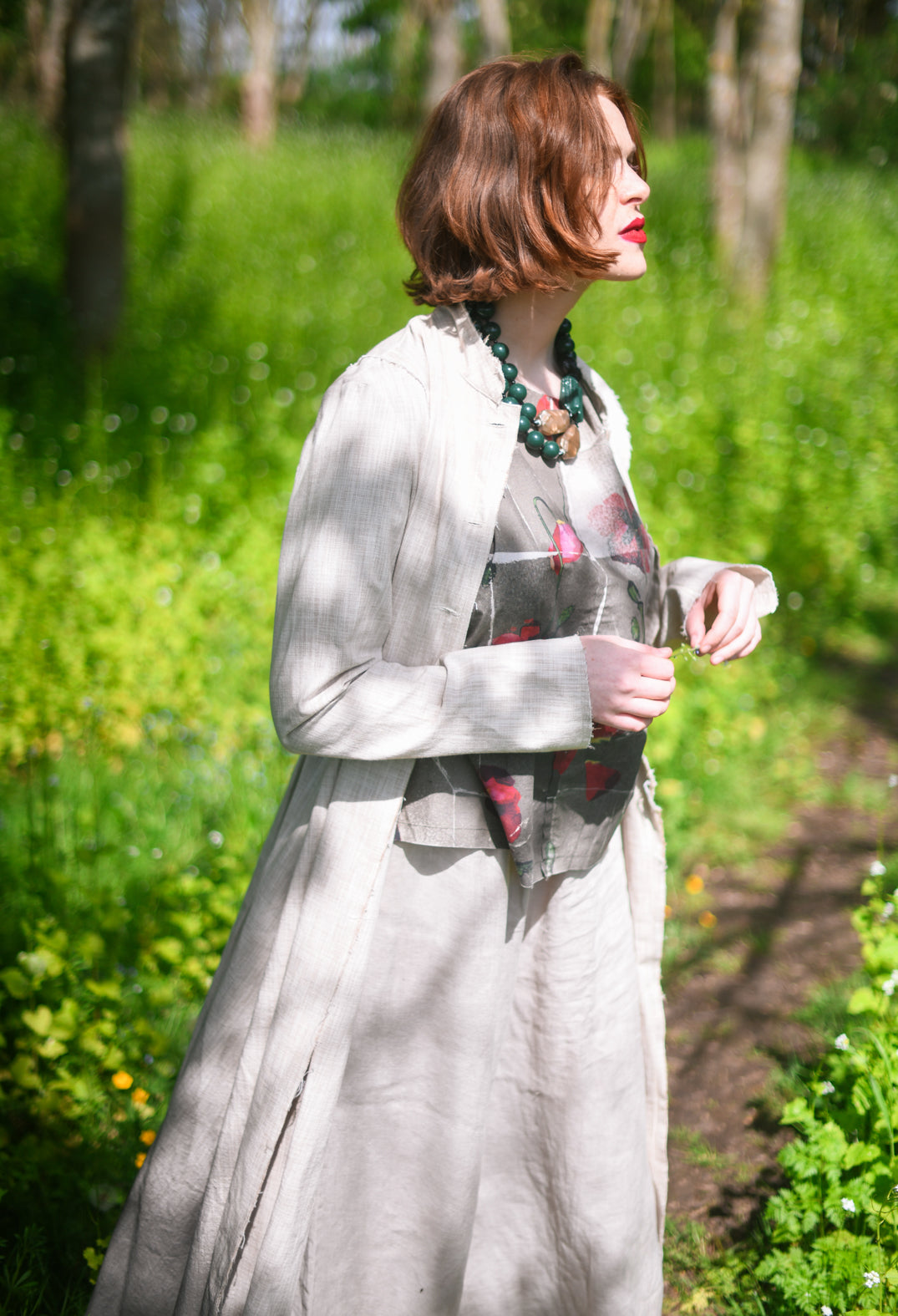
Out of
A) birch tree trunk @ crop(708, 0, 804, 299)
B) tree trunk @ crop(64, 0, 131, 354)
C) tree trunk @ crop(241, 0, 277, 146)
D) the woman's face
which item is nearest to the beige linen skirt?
the woman's face

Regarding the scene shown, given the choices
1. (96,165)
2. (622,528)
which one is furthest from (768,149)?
(622,528)

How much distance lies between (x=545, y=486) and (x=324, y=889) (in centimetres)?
62

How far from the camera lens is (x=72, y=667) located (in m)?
3.72

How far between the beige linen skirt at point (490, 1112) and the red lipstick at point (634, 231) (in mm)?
883

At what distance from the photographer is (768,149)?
8258 mm

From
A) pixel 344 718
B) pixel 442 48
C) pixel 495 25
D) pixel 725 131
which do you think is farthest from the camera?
pixel 495 25

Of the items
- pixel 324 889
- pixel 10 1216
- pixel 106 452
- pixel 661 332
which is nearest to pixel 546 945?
pixel 324 889

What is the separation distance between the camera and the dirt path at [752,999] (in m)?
2.41

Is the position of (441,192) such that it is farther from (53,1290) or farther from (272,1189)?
(53,1290)

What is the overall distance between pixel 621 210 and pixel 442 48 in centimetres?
1194

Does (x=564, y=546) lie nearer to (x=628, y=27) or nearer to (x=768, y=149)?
(x=768, y=149)

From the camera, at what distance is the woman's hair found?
1370mm

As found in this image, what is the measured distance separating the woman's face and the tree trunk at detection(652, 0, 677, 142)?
842 inches

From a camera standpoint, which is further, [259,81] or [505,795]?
[259,81]
